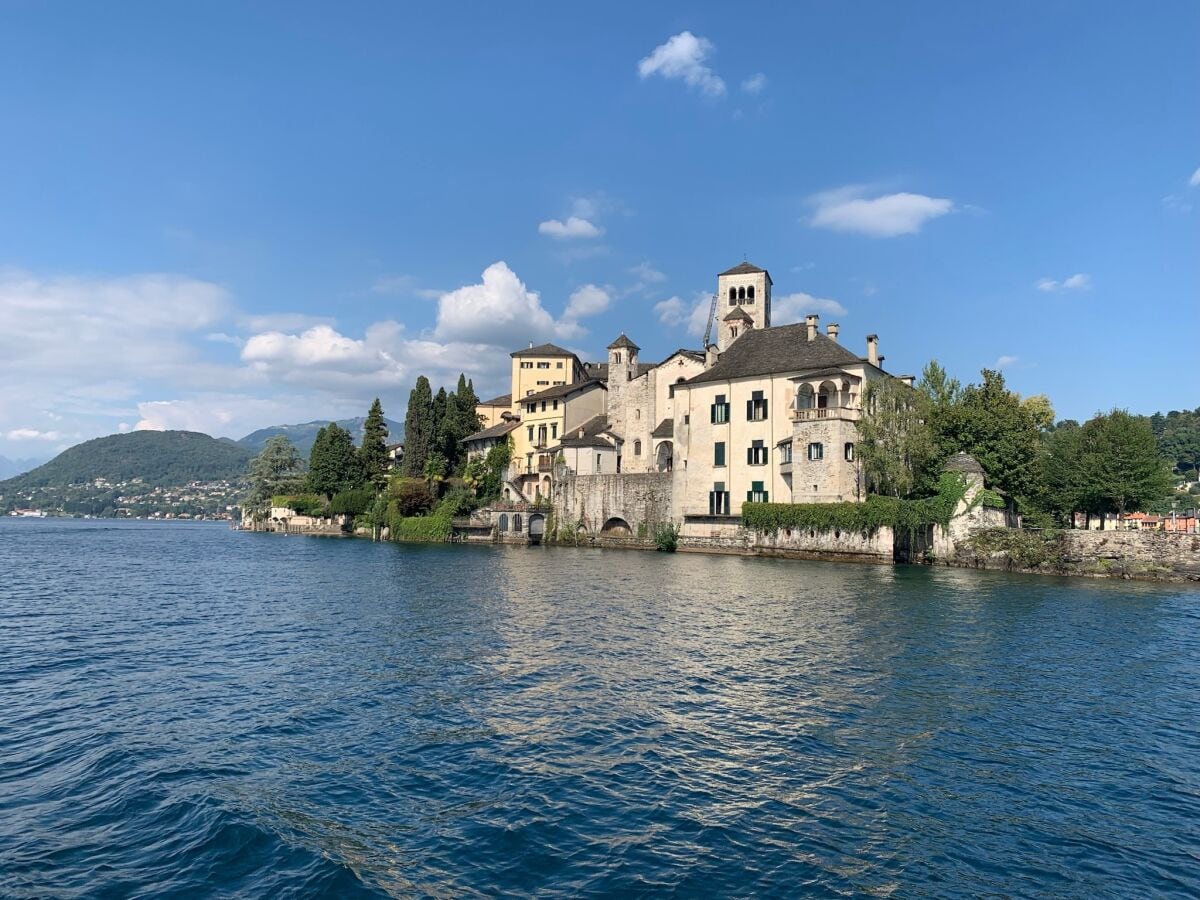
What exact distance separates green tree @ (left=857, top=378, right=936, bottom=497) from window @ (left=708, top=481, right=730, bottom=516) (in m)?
11.3

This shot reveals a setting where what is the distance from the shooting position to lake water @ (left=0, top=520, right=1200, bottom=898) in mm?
8570

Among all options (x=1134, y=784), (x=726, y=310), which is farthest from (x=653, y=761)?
(x=726, y=310)

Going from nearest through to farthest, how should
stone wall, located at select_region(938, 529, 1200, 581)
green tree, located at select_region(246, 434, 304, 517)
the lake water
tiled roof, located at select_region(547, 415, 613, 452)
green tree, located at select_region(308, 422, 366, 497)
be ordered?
1. the lake water
2. stone wall, located at select_region(938, 529, 1200, 581)
3. tiled roof, located at select_region(547, 415, 613, 452)
4. green tree, located at select_region(308, 422, 366, 497)
5. green tree, located at select_region(246, 434, 304, 517)

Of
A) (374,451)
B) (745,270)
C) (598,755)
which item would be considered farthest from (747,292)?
(598,755)

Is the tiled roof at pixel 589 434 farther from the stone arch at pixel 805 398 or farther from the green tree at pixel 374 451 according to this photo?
the green tree at pixel 374 451

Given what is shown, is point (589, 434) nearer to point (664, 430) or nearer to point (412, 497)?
point (664, 430)

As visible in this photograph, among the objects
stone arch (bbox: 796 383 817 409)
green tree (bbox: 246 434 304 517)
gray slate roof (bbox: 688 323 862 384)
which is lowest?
green tree (bbox: 246 434 304 517)

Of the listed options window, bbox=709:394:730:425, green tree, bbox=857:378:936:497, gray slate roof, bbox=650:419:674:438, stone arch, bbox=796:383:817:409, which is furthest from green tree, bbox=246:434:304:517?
green tree, bbox=857:378:936:497

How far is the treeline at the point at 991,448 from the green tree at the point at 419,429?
168 feet

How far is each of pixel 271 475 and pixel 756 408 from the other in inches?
3549

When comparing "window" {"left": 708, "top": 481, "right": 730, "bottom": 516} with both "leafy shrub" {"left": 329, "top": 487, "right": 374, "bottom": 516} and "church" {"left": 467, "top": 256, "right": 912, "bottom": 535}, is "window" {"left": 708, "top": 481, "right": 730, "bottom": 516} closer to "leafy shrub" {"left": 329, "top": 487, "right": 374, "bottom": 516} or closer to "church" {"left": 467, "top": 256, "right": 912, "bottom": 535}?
"church" {"left": 467, "top": 256, "right": 912, "bottom": 535}

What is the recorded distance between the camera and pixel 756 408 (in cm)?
5750

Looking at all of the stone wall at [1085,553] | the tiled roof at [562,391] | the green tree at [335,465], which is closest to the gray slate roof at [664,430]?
the tiled roof at [562,391]

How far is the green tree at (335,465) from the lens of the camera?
9744 cm
